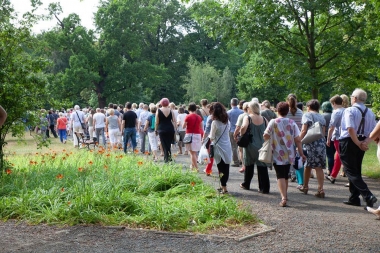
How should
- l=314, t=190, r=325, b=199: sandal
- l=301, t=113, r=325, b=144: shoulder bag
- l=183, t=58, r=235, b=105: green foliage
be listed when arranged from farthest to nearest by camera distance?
1. l=183, t=58, r=235, b=105: green foliage
2. l=301, t=113, r=325, b=144: shoulder bag
3. l=314, t=190, r=325, b=199: sandal

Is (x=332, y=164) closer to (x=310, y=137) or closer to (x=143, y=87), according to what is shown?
(x=310, y=137)

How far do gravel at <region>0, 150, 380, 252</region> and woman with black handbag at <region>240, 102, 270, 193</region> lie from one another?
73.2 inches

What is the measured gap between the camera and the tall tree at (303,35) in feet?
58.5

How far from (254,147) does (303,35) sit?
33.4 feet

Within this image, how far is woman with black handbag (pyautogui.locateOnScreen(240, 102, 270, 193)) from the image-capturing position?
9.84 metres

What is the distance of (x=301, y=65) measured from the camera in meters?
18.6

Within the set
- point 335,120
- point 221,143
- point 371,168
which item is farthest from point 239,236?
point 371,168

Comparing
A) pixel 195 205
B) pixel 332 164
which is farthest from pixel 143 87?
pixel 195 205

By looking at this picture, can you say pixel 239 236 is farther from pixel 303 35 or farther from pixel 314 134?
pixel 303 35

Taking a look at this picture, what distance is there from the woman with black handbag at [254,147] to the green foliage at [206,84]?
44.0 m

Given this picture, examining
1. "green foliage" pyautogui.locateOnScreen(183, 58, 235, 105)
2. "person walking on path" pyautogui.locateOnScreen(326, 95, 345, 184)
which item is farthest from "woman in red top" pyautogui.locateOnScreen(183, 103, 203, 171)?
"green foliage" pyautogui.locateOnScreen(183, 58, 235, 105)

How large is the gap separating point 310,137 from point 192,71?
46749 mm

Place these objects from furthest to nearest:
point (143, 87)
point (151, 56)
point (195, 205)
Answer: point (151, 56), point (143, 87), point (195, 205)

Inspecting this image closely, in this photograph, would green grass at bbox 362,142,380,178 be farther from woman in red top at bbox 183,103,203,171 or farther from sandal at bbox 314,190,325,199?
woman in red top at bbox 183,103,203,171
